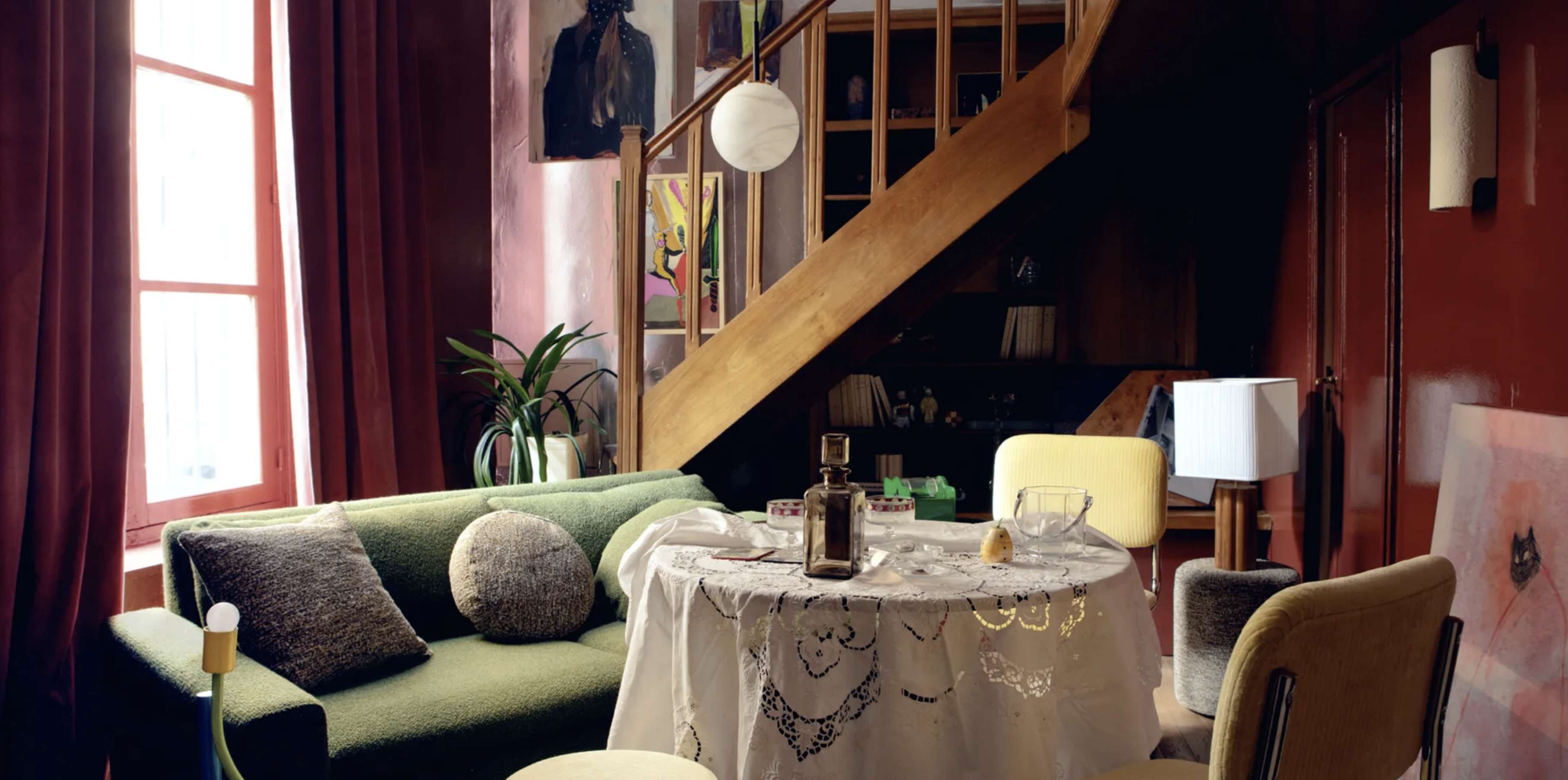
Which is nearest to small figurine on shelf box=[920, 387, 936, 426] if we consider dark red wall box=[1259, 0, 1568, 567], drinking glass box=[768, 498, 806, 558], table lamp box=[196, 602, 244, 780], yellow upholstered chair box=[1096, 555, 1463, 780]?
dark red wall box=[1259, 0, 1568, 567]

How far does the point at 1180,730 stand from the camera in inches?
124

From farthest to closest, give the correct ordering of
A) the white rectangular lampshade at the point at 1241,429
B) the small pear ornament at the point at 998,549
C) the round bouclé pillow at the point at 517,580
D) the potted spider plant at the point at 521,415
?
the potted spider plant at the point at 521,415
the white rectangular lampshade at the point at 1241,429
the round bouclé pillow at the point at 517,580
the small pear ornament at the point at 998,549

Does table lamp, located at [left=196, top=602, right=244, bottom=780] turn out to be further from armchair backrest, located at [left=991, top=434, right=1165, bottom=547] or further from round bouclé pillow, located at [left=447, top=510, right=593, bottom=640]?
armchair backrest, located at [left=991, top=434, right=1165, bottom=547]

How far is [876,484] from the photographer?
4594 millimetres

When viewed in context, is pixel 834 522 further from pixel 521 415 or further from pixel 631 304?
pixel 521 415

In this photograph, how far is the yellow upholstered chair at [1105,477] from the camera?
286cm

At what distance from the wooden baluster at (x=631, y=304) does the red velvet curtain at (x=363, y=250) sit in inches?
28.3

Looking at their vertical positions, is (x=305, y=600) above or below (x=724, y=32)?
below

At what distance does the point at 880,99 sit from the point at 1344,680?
2.88m

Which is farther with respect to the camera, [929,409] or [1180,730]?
[929,409]

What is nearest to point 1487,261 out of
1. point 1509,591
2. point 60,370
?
point 1509,591

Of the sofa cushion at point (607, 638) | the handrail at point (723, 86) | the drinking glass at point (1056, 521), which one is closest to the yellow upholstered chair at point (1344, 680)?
the drinking glass at point (1056, 521)

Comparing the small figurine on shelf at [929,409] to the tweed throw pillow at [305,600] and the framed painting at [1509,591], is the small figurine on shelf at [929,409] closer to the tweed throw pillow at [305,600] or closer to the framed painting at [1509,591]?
the framed painting at [1509,591]

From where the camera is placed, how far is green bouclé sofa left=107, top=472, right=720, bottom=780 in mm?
1861
